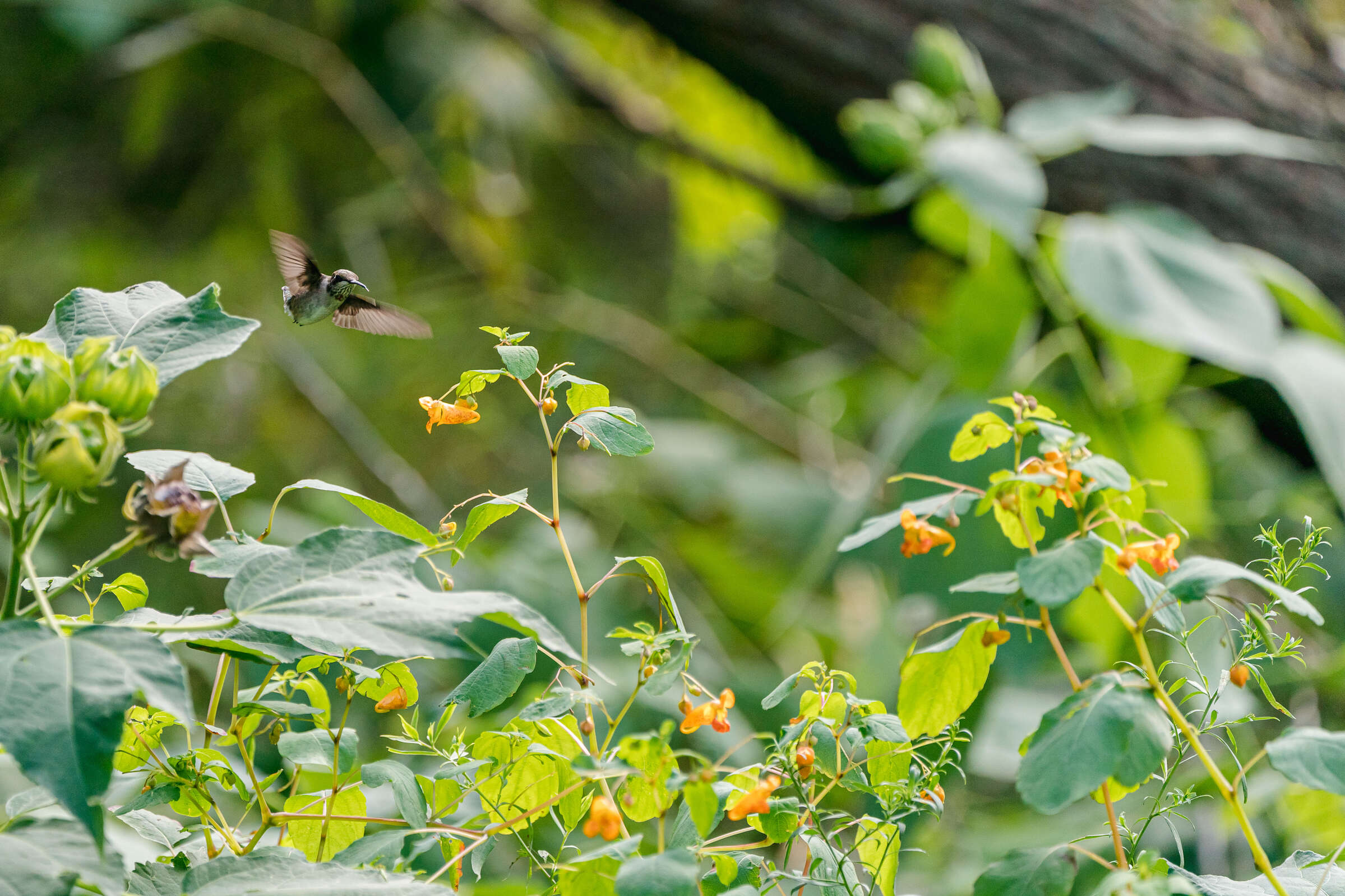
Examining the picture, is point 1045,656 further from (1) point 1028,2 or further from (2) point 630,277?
(2) point 630,277

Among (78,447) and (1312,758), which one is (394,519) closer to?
(78,447)

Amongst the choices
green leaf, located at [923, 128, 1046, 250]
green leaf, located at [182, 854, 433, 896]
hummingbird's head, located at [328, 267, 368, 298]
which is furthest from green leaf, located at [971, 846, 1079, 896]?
green leaf, located at [923, 128, 1046, 250]

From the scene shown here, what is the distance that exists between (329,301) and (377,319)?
4 cm

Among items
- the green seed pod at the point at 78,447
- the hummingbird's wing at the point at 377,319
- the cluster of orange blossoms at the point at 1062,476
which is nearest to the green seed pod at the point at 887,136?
the hummingbird's wing at the point at 377,319

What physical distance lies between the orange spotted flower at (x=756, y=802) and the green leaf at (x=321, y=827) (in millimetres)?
120

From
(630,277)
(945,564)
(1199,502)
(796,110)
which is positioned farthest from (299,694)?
(630,277)

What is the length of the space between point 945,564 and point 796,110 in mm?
630

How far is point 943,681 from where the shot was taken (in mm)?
244

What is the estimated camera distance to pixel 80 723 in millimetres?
159

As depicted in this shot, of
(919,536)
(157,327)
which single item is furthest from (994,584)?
(157,327)

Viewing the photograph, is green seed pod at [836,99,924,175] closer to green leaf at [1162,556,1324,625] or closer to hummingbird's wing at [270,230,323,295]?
hummingbird's wing at [270,230,323,295]

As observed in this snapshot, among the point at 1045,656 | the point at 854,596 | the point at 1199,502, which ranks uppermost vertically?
the point at 1199,502

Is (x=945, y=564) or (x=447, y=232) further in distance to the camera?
(x=447, y=232)

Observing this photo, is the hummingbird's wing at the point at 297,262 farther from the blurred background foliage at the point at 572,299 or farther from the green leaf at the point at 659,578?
the blurred background foliage at the point at 572,299
